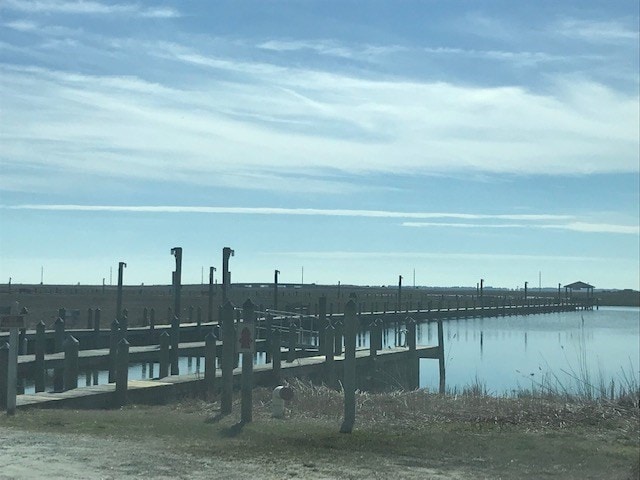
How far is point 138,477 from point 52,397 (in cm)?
837

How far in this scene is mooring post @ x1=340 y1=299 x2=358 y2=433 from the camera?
12.1m

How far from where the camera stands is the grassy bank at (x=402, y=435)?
30.5ft

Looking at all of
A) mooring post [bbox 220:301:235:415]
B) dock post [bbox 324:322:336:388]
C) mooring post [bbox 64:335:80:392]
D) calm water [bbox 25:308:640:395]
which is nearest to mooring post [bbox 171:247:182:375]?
calm water [bbox 25:308:640:395]

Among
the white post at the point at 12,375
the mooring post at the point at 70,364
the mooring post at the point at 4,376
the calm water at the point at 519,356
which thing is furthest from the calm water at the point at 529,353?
the white post at the point at 12,375

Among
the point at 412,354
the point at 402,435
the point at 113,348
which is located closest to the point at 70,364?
the point at 113,348

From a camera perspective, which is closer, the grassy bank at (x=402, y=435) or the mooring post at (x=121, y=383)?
the grassy bank at (x=402, y=435)

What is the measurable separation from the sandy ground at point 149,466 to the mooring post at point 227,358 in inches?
135

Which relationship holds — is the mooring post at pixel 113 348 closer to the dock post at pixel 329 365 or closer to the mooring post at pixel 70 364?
the mooring post at pixel 70 364

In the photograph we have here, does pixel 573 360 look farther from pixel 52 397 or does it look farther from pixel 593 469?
pixel 593 469

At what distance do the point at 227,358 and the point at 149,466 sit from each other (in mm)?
5152

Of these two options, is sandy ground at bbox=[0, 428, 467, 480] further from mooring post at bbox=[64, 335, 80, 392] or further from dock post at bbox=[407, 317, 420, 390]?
dock post at bbox=[407, 317, 420, 390]

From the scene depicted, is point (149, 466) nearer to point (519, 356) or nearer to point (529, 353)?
point (519, 356)

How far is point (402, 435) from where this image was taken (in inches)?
441

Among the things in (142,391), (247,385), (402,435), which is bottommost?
(142,391)
